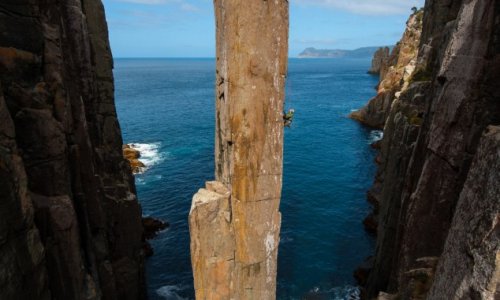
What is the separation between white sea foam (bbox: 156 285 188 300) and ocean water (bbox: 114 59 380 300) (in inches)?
3.9

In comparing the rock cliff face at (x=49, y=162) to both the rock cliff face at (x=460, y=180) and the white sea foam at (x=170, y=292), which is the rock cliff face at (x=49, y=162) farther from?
the rock cliff face at (x=460, y=180)

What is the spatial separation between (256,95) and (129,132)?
84.5m

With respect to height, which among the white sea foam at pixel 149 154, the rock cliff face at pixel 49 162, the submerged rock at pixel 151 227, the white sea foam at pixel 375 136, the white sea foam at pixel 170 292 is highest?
the rock cliff face at pixel 49 162

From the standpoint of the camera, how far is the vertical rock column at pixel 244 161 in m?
13.7

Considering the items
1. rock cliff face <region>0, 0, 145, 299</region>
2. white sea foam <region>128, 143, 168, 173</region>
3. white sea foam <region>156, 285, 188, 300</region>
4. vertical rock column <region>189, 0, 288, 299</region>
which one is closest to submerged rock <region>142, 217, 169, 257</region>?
white sea foam <region>156, 285, 188, 300</region>

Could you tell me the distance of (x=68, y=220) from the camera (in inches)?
784

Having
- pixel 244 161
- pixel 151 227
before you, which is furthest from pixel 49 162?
pixel 151 227

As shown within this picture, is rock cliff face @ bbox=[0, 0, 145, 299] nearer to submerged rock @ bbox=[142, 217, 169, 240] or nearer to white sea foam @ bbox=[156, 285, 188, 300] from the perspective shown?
white sea foam @ bbox=[156, 285, 188, 300]

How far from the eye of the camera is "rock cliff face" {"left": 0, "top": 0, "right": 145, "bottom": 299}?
15734 mm

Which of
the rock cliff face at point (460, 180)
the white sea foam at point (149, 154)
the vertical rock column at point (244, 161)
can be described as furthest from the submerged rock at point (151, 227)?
the rock cliff face at point (460, 180)

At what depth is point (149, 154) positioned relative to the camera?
7669 centimetres

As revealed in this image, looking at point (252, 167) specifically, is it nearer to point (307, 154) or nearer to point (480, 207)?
point (480, 207)

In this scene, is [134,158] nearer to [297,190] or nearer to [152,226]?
[152,226]

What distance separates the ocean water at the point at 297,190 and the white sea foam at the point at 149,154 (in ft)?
0.67
